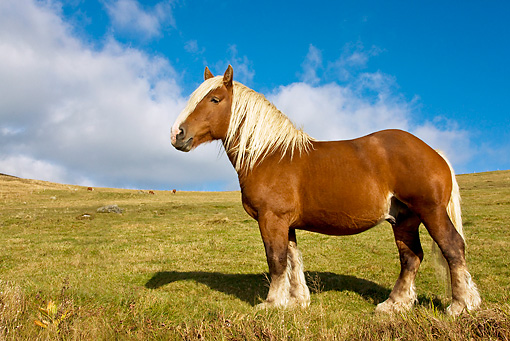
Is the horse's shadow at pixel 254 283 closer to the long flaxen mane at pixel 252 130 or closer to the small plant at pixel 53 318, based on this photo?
the long flaxen mane at pixel 252 130

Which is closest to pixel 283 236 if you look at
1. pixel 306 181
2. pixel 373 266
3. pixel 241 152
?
pixel 306 181

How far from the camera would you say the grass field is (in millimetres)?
3070

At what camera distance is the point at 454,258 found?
4258mm

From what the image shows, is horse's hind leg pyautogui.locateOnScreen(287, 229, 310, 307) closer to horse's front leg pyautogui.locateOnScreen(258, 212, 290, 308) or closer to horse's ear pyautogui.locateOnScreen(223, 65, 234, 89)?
horse's front leg pyautogui.locateOnScreen(258, 212, 290, 308)

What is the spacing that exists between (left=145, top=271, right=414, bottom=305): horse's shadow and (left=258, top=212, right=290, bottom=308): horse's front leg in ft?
3.72

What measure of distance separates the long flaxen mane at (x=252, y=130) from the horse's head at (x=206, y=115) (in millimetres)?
17

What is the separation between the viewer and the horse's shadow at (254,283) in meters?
6.29

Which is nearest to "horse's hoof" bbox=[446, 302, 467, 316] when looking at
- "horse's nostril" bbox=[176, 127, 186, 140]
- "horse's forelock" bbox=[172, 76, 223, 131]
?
"horse's nostril" bbox=[176, 127, 186, 140]

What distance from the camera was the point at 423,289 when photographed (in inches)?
256

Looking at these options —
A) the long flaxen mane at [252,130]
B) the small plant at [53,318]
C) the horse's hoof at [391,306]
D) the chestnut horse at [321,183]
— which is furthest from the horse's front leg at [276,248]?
the small plant at [53,318]

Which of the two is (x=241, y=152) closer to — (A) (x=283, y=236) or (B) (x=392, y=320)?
(A) (x=283, y=236)

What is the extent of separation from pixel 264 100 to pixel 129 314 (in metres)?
3.64

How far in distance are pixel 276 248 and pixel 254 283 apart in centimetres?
312

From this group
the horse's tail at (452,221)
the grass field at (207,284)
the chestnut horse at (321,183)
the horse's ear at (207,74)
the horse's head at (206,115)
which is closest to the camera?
the grass field at (207,284)
